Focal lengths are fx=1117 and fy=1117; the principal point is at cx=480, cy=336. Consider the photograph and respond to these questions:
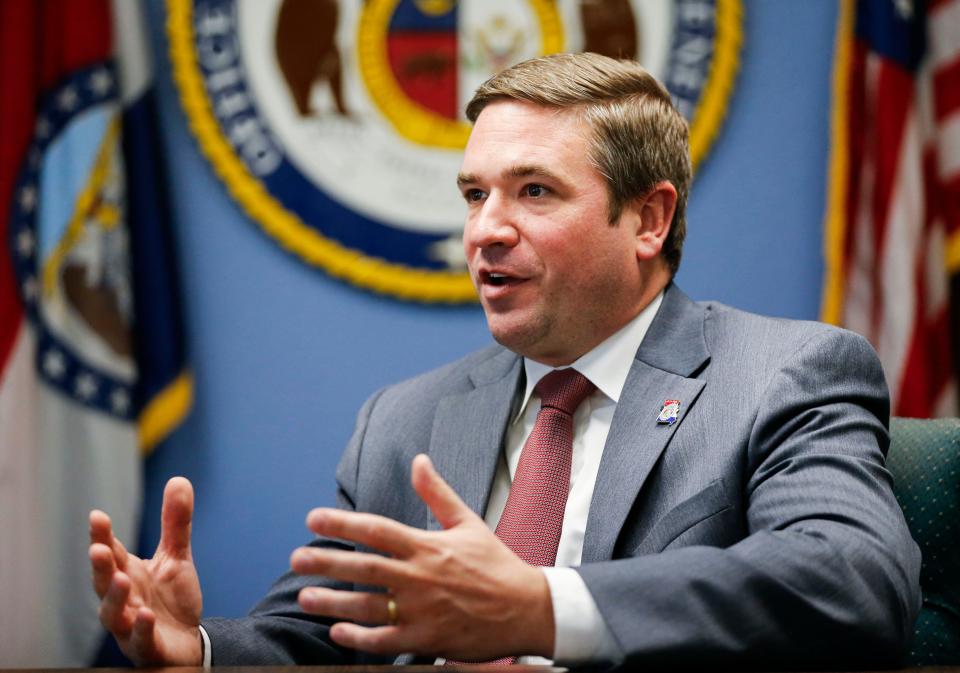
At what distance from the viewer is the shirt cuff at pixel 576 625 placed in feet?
4.29

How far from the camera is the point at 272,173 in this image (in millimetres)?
3250

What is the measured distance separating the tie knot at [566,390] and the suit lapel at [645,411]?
0.36 feet

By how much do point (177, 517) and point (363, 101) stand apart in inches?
75.9

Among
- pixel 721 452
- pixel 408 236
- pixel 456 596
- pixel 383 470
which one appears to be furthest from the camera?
pixel 408 236

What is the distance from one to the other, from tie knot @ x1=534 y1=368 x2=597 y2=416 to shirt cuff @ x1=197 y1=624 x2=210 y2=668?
70 centimetres

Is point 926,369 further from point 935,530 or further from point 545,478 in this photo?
point 545,478

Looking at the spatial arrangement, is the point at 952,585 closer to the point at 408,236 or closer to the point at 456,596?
the point at 456,596

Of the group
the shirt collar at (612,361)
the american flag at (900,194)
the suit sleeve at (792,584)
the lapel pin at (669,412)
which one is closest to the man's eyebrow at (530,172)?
the shirt collar at (612,361)

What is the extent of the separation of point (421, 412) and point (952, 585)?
3.27 feet

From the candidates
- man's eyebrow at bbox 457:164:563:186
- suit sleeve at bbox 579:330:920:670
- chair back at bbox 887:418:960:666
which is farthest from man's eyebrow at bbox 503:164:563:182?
chair back at bbox 887:418:960:666

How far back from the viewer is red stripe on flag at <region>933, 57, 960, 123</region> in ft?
10.1

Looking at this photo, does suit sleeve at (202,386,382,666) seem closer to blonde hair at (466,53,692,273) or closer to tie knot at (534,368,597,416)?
tie knot at (534,368,597,416)

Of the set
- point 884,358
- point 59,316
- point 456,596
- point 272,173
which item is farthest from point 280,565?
point 456,596

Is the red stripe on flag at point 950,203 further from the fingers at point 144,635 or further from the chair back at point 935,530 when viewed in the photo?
the fingers at point 144,635
